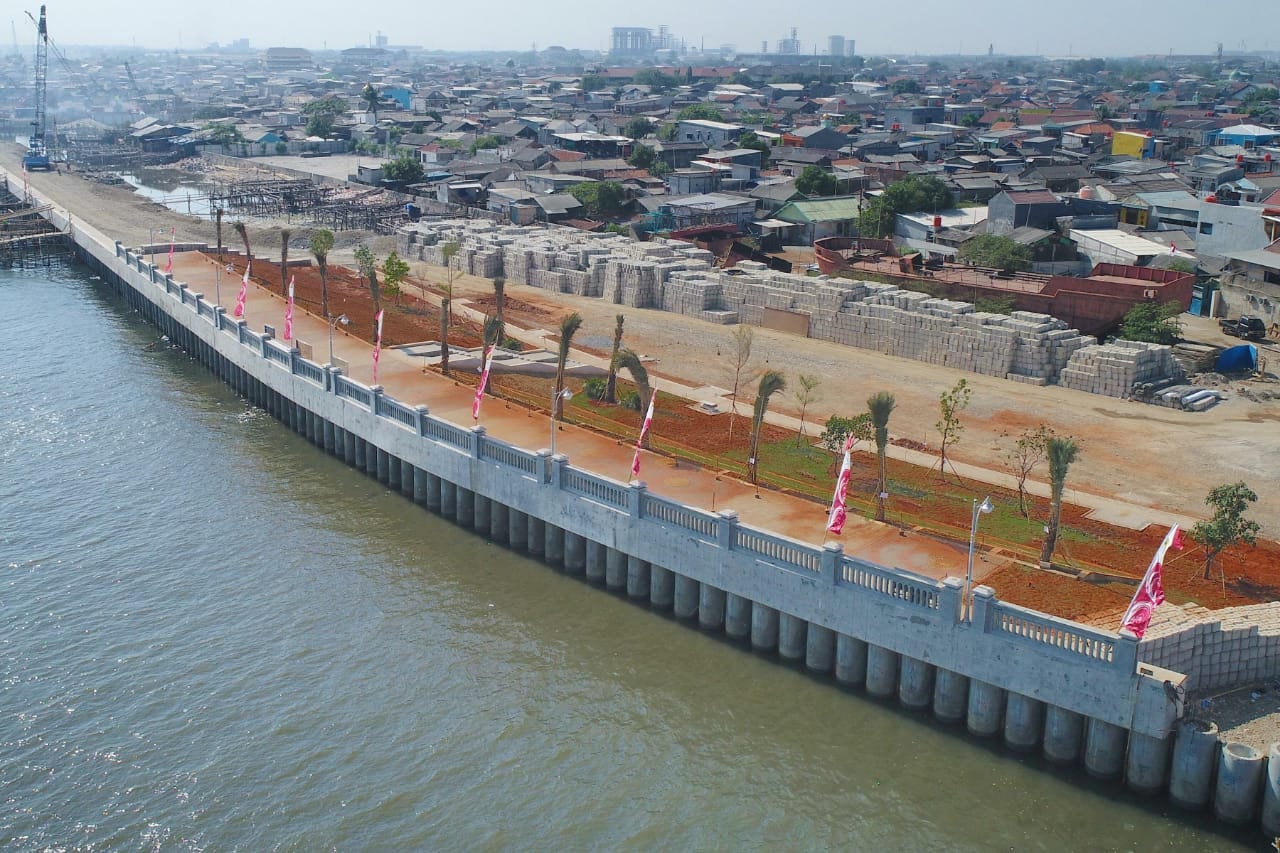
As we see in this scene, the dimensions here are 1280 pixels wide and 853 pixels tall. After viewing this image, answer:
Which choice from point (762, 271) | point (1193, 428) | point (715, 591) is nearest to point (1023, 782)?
point (715, 591)

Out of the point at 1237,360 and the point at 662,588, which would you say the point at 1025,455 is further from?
the point at 1237,360

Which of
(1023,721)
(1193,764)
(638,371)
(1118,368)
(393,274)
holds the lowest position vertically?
(1023,721)

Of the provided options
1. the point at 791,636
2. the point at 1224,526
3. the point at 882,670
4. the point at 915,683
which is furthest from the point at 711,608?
the point at 1224,526

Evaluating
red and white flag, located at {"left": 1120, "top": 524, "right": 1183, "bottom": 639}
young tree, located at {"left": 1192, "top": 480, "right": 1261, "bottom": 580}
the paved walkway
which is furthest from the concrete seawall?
young tree, located at {"left": 1192, "top": 480, "right": 1261, "bottom": 580}

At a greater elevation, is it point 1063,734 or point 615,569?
point 615,569

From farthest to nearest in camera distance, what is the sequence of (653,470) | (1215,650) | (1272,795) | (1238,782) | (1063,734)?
(653,470)
(1215,650)
(1063,734)
(1238,782)
(1272,795)

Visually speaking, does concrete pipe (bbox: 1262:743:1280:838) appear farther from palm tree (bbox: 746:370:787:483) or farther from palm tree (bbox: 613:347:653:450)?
palm tree (bbox: 613:347:653:450)

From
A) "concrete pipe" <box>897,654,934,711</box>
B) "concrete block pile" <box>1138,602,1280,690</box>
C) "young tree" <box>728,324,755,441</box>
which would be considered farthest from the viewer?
"young tree" <box>728,324,755,441</box>

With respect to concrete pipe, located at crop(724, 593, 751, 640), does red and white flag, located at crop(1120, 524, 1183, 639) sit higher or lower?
higher
